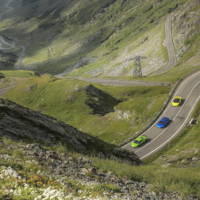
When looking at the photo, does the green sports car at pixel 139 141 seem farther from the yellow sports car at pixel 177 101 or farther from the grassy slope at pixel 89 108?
the yellow sports car at pixel 177 101

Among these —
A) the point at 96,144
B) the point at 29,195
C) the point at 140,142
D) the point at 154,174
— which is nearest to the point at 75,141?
the point at 96,144

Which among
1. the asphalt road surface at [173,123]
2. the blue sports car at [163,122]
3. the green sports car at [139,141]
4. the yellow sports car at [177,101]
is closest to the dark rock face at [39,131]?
the asphalt road surface at [173,123]

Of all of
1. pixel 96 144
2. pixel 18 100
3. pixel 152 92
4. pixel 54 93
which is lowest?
pixel 18 100

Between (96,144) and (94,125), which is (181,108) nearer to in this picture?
(94,125)

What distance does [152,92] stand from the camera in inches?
4131

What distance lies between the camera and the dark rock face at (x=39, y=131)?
73.5 feet

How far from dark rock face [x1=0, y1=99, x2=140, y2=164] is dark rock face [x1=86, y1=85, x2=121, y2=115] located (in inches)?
2363

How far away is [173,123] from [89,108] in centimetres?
3834

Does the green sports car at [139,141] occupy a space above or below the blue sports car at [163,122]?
below

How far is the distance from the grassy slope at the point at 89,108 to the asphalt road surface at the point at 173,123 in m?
4.95

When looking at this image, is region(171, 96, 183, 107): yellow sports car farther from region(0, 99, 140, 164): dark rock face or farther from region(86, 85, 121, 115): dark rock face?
region(0, 99, 140, 164): dark rock face

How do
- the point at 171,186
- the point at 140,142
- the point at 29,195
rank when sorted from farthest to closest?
the point at 140,142, the point at 171,186, the point at 29,195

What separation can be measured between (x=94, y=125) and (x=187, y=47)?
15188 centimetres

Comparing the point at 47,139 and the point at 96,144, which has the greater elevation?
the point at 47,139
